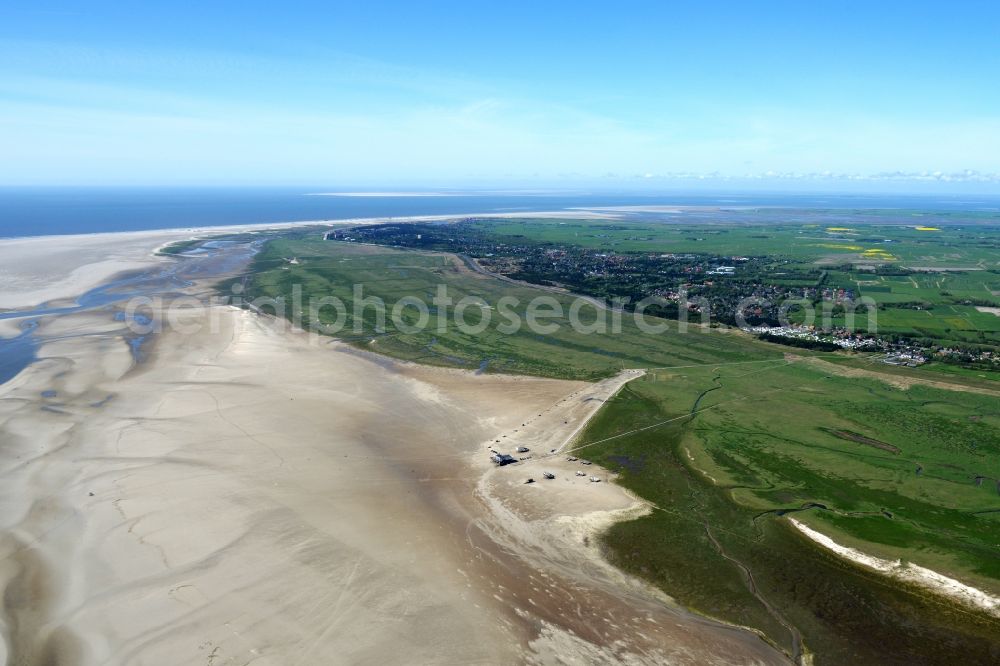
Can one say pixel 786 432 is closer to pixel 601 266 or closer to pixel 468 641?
pixel 468 641

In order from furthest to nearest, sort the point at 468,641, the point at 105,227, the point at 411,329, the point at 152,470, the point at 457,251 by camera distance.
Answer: the point at 105,227, the point at 457,251, the point at 411,329, the point at 152,470, the point at 468,641

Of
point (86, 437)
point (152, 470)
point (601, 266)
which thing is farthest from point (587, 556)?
point (601, 266)

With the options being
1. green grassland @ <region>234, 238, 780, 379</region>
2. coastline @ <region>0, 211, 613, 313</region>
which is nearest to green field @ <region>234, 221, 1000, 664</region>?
green grassland @ <region>234, 238, 780, 379</region>

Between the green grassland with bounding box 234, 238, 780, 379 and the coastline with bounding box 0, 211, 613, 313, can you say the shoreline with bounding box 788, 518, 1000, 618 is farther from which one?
the coastline with bounding box 0, 211, 613, 313

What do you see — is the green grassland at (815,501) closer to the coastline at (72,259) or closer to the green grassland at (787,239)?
the coastline at (72,259)

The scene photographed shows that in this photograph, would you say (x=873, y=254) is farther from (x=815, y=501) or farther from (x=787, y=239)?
(x=815, y=501)

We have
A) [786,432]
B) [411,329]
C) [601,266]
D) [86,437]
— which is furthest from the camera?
[601,266]

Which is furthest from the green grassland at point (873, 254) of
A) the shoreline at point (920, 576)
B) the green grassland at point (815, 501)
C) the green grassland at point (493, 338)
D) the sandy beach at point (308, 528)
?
the sandy beach at point (308, 528)

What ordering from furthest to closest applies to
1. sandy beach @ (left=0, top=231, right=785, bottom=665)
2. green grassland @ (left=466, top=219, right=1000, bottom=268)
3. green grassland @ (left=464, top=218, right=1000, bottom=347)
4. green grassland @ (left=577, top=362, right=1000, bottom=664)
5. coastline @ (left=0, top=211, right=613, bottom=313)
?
green grassland @ (left=466, top=219, right=1000, bottom=268) < coastline @ (left=0, top=211, right=613, bottom=313) < green grassland @ (left=464, top=218, right=1000, bottom=347) < green grassland @ (left=577, top=362, right=1000, bottom=664) < sandy beach @ (left=0, top=231, right=785, bottom=665)

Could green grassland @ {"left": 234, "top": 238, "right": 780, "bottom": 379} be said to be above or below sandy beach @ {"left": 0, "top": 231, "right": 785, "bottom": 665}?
above
